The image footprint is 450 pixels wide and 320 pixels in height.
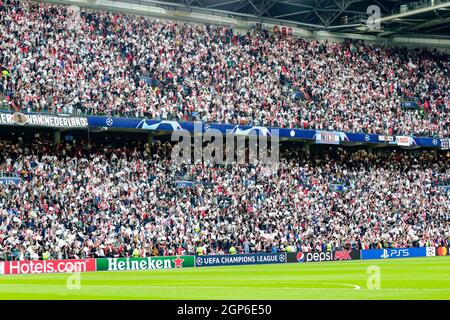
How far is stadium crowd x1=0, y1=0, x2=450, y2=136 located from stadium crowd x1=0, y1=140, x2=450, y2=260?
3.18m

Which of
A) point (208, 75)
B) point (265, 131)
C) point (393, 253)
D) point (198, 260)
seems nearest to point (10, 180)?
point (198, 260)

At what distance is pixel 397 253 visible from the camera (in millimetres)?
55250

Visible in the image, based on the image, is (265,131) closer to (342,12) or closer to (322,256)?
(322,256)

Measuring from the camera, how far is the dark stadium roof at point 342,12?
65.9 m

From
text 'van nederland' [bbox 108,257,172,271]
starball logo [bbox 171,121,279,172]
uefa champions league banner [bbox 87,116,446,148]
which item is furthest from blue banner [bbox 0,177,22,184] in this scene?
starball logo [bbox 171,121,279,172]

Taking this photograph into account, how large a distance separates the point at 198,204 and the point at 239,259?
5.44 metres

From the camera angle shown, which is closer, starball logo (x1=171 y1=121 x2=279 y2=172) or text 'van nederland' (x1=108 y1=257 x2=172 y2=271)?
text 'van nederland' (x1=108 y1=257 x2=172 y2=271)

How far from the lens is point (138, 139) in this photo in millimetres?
55438

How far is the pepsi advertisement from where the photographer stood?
163ft

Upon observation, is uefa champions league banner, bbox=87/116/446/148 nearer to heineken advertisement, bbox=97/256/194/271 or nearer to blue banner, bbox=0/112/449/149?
blue banner, bbox=0/112/449/149

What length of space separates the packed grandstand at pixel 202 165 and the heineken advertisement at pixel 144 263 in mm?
1184
